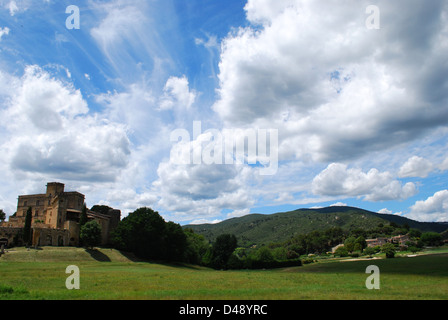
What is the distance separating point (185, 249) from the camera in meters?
95.3

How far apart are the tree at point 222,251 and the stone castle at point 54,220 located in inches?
1566

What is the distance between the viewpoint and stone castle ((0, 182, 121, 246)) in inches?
3410

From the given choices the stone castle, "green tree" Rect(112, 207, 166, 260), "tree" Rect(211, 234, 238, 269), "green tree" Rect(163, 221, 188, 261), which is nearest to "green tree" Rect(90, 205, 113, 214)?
the stone castle

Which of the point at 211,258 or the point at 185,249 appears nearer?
the point at 185,249

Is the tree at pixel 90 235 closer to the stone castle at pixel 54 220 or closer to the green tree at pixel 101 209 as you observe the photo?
the stone castle at pixel 54 220

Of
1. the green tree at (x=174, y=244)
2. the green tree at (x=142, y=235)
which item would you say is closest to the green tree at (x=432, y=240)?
the green tree at (x=174, y=244)

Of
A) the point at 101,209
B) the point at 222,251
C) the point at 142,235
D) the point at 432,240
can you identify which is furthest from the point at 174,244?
the point at 432,240

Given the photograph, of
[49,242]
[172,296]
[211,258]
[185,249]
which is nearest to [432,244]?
[211,258]

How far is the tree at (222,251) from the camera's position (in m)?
101

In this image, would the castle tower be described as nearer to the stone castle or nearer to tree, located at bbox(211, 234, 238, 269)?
the stone castle
